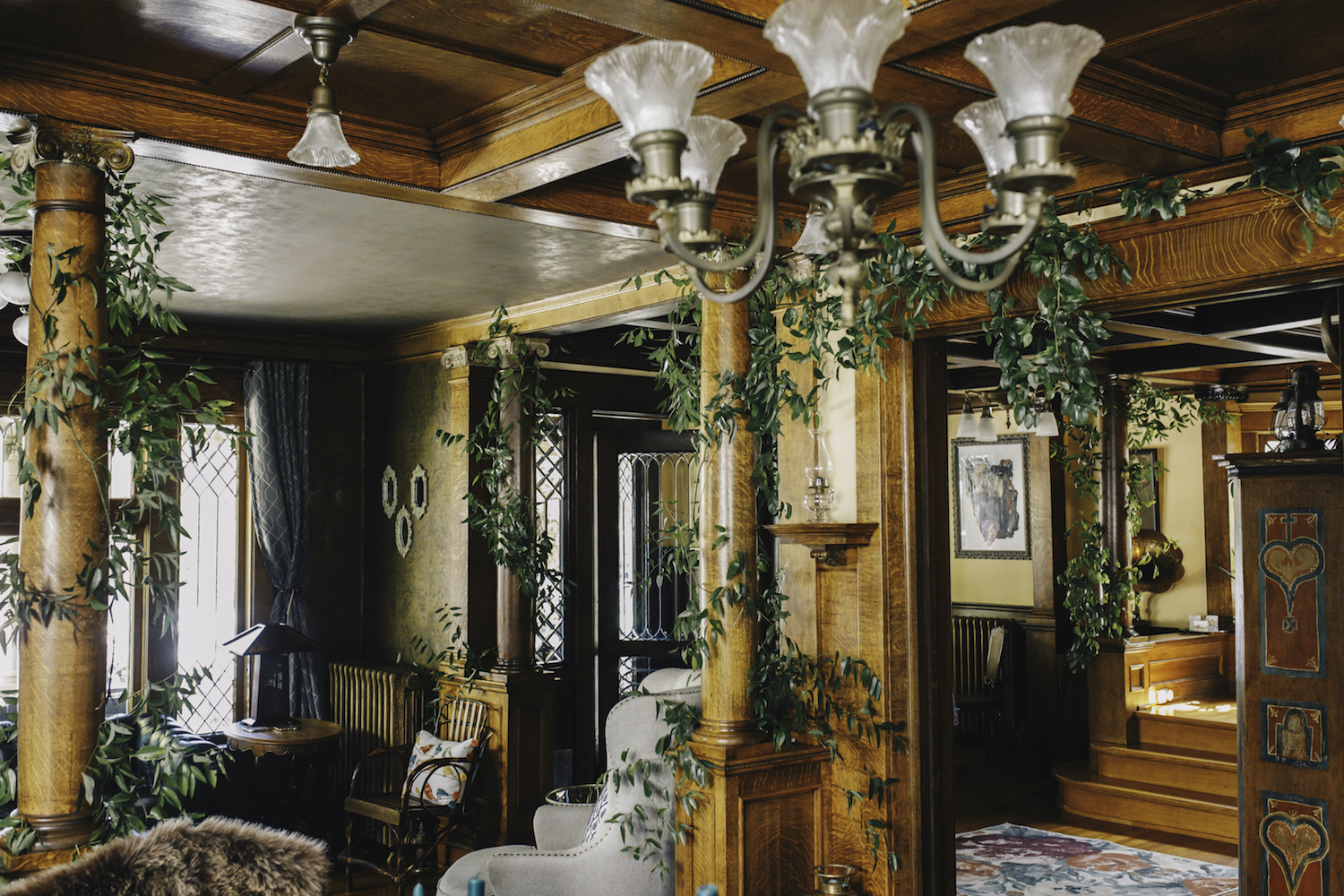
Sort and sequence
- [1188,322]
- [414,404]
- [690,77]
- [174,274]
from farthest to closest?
[414,404], [1188,322], [174,274], [690,77]

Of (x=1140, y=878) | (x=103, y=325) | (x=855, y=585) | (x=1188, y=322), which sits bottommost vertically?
(x=1140, y=878)

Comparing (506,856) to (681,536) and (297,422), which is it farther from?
(297,422)

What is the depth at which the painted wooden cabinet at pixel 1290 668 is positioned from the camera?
410cm

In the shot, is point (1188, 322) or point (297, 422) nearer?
point (1188, 322)

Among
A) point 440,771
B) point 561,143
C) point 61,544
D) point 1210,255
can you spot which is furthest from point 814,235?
point 440,771

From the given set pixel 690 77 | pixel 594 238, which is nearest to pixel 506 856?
pixel 594 238

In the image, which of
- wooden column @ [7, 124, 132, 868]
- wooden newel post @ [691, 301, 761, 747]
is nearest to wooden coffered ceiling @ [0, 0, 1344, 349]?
wooden column @ [7, 124, 132, 868]

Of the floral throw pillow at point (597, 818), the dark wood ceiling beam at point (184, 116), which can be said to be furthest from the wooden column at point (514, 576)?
the dark wood ceiling beam at point (184, 116)

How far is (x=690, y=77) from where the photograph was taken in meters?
1.62

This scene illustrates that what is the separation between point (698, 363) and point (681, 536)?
29.2 inches

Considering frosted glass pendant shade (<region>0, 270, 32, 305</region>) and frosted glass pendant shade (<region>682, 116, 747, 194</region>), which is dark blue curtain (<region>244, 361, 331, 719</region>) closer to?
frosted glass pendant shade (<region>0, 270, 32, 305</region>)

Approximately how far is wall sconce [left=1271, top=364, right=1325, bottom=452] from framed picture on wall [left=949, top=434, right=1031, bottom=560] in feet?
14.6

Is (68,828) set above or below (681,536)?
below

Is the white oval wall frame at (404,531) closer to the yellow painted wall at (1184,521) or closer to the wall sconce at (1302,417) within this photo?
the wall sconce at (1302,417)
